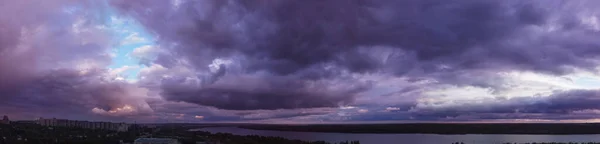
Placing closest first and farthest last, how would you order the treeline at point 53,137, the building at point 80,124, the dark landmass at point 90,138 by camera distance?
1. the treeline at point 53,137
2. the dark landmass at point 90,138
3. the building at point 80,124

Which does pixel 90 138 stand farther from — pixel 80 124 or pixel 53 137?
pixel 80 124

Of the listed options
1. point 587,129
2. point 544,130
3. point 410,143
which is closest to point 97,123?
point 410,143

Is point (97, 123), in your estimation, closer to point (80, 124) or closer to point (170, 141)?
point (80, 124)

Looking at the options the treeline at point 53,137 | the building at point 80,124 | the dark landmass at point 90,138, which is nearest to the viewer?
the treeline at point 53,137

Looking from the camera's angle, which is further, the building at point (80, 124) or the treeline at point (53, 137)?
the building at point (80, 124)

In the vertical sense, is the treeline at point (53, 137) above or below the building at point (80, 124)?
below

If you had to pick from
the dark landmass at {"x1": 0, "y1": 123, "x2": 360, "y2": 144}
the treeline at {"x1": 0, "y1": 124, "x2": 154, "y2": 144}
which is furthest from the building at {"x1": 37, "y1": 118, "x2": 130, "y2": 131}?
the treeline at {"x1": 0, "y1": 124, "x2": 154, "y2": 144}

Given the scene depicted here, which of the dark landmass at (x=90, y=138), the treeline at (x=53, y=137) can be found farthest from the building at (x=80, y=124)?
the treeline at (x=53, y=137)

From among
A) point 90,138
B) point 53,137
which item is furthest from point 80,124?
point 90,138

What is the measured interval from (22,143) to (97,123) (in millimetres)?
102191

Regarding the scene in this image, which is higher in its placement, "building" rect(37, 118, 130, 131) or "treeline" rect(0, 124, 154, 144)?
"building" rect(37, 118, 130, 131)

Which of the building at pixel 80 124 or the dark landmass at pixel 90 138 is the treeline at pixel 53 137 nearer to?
the dark landmass at pixel 90 138

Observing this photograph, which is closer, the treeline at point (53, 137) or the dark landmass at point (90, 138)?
the treeline at point (53, 137)

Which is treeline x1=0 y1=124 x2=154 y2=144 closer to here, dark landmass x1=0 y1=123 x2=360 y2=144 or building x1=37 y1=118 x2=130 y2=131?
dark landmass x1=0 y1=123 x2=360 y2=144
